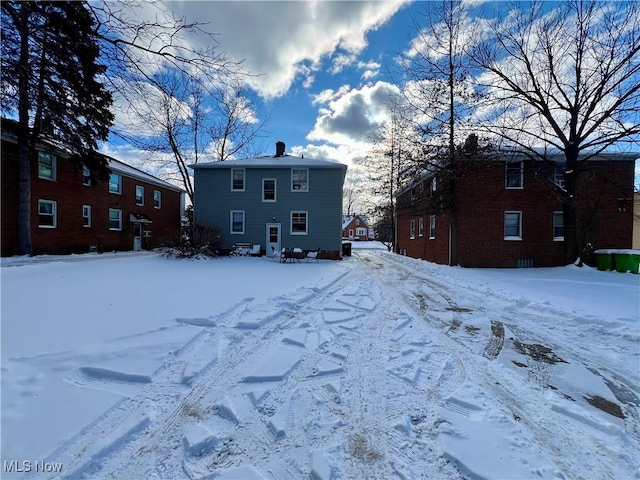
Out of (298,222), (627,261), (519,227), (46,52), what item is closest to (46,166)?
(298,222)

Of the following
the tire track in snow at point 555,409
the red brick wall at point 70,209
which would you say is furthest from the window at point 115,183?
the tire track in snow at point 555,409

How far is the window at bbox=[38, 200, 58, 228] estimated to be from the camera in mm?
16373

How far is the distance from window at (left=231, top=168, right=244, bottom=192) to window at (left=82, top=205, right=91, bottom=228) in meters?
9.64

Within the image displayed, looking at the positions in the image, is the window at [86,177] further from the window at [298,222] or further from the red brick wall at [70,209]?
the window at [298,222]

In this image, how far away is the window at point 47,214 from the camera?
1637 centimetres

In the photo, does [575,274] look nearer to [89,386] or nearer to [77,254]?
[89,386]

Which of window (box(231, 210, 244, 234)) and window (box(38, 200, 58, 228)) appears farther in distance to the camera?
window (box(231, 210, 244, 234))

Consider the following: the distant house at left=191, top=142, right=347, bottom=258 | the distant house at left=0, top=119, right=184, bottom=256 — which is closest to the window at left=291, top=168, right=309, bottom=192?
the distant house at left=191, top=142, right=347, bottom=258

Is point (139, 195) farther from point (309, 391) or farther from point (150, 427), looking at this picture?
point (309, 391)

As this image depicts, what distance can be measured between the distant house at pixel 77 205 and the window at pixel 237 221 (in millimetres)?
3518

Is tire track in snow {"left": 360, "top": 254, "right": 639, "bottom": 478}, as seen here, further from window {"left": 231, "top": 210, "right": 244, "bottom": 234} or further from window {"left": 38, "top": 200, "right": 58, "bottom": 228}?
window {"left": 38, "top": 200, "right": 58, "bottom": 228}

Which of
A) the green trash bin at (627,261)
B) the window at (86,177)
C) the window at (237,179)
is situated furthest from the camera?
the window at (237,179)

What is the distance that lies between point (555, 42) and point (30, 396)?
60.4 ft

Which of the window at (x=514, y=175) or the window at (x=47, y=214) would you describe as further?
the window at (x=47, y=214)
